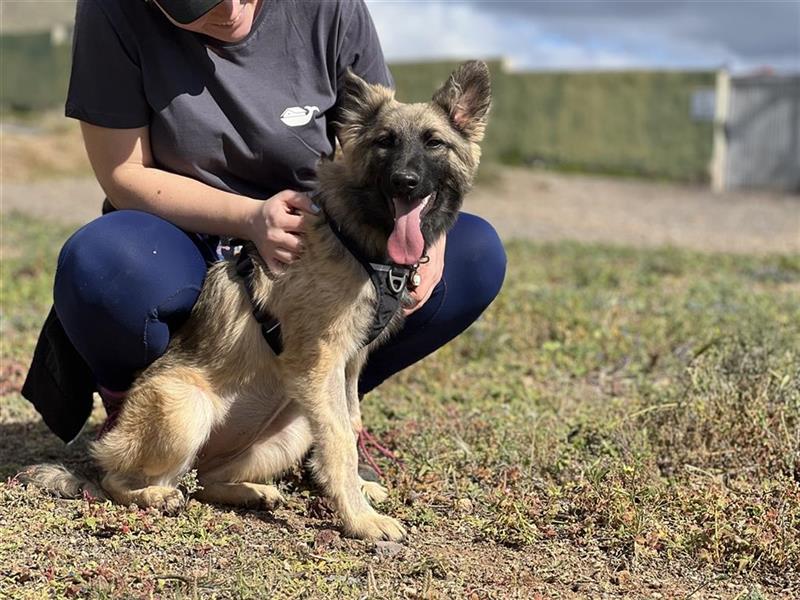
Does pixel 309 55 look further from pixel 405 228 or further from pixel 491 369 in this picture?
pixel 491 369

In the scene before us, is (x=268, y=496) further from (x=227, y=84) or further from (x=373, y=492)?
(x=227, y=84)

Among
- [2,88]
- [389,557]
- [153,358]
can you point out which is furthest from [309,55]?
[2,88]

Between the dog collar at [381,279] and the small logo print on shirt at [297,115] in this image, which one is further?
the small logo print on shirt at [297,115]

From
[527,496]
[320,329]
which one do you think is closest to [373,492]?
[527,496]

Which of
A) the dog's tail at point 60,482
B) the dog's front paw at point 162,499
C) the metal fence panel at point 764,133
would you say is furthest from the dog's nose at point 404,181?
the metal fence panel at point 764,133

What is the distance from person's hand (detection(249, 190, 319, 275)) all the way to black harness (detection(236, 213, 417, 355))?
10 cm

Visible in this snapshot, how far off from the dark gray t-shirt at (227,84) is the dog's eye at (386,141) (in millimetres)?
311

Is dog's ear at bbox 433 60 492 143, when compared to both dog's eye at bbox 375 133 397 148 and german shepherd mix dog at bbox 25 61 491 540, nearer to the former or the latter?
german shepherd mix dog at bbox 25 61 491 540

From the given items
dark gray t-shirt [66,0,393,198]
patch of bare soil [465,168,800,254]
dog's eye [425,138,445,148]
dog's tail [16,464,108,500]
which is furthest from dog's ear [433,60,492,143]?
patch of bare soil [465,168,800,254]

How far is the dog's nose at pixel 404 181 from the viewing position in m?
3.01

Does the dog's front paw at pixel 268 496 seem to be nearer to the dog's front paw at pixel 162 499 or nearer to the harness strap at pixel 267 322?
the dog's front paw at pixel 162 499

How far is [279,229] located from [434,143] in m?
0.66

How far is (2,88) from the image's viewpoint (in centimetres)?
2981

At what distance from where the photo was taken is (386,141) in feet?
10.6
